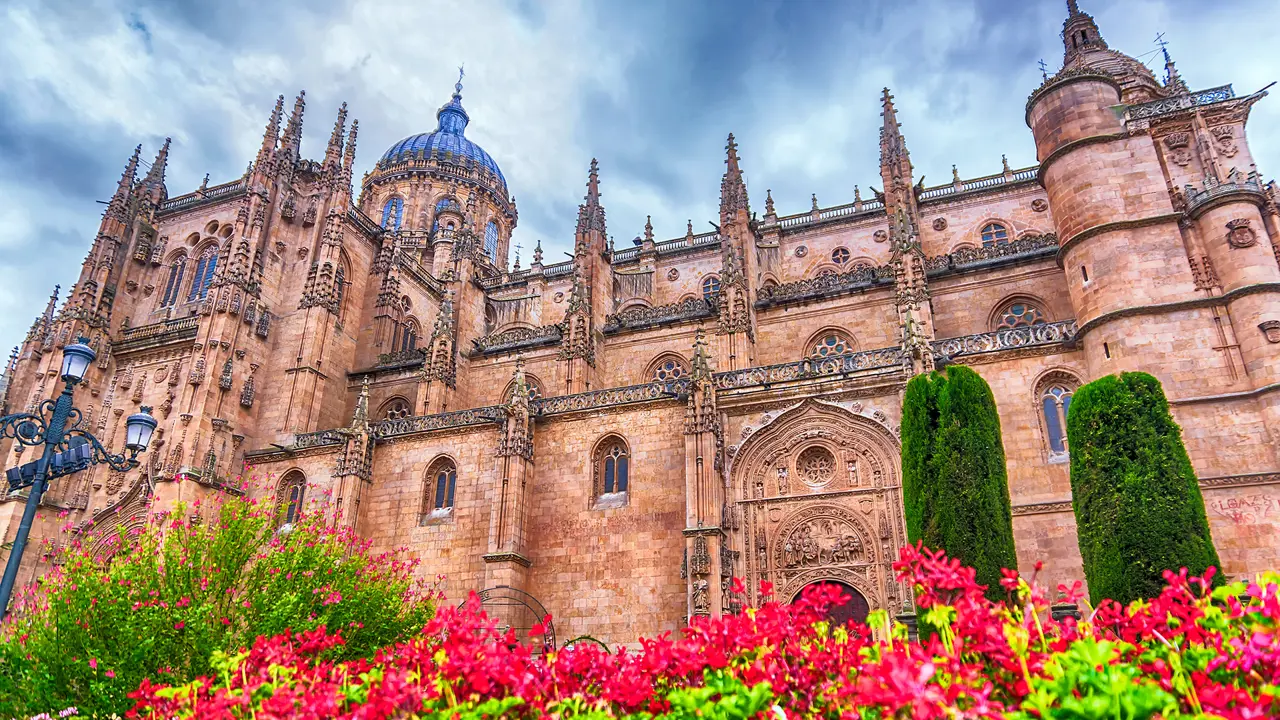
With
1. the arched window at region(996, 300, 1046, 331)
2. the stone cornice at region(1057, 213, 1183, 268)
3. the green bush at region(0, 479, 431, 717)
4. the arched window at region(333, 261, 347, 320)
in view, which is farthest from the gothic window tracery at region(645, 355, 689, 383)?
the green bush at region(0, 479, 431, 717)

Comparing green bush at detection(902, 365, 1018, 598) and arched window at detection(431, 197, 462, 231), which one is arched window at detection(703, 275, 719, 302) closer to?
green bush at detection(902, 365, 1018, 598)

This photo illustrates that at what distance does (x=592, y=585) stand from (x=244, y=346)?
57.4 ft

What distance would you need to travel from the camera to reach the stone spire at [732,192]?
101 feet

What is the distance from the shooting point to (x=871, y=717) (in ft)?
11.6

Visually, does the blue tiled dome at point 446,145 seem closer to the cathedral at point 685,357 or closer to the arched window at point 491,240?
the arched window at point 491,240

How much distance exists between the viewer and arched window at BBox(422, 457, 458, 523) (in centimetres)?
2344

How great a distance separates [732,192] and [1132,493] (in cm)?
2084

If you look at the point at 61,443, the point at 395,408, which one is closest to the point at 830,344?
the point at 395,408

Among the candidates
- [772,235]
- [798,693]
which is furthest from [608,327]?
[798,693]

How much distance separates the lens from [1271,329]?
1758 cm

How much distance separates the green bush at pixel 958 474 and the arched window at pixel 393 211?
41.2 meters

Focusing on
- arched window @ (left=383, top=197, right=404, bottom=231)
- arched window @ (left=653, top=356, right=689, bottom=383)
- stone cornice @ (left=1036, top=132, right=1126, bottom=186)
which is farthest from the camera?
arched window @ (left=383, top=197, right=404, bottom=231)

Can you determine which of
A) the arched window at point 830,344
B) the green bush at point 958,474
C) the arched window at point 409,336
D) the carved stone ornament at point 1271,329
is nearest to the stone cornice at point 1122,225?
the carved stone ornament at point 1271,329

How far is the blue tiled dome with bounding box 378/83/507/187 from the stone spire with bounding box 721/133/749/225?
27.4 m
